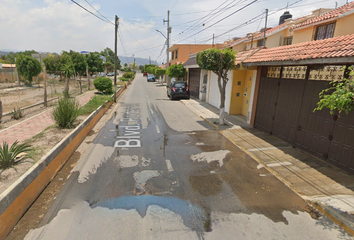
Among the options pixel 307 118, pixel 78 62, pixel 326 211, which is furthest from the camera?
pixel 78 62

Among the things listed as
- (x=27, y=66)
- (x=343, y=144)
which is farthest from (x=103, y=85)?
(x=343, y=144)

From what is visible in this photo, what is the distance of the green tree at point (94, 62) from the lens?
34562 millimetres

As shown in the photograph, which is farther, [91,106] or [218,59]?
[91,106]

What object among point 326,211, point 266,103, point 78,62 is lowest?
point 326,211

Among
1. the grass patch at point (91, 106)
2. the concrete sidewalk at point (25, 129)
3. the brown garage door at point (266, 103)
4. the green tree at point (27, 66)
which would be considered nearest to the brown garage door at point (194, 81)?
the grass patch at point (91, 106)

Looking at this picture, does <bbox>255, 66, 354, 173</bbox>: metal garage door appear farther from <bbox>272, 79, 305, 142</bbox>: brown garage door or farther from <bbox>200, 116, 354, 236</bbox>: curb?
<bbox>200, 116, 354, 236</bbox>: curb

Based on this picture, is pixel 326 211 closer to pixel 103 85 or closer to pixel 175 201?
pixel 175 201

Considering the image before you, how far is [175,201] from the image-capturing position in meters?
4.02

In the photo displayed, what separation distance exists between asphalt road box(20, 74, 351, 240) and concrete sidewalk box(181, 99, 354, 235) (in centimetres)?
23

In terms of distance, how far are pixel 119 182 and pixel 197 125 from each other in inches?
240

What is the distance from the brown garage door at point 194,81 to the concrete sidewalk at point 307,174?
12.2 m

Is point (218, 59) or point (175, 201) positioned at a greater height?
point (218, 59)

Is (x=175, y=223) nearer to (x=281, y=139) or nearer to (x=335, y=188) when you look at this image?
(x=335, y=188)

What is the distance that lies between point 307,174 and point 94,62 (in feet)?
120
